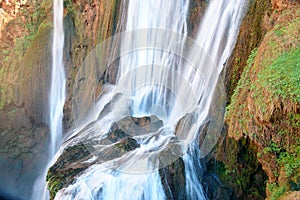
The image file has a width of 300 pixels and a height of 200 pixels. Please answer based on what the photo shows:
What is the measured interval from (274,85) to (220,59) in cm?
200

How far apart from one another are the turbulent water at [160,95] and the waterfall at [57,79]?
57 millimetres

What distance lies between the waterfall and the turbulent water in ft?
0.19

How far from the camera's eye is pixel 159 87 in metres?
7.91

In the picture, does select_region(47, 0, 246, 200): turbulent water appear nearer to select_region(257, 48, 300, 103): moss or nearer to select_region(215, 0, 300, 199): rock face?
select_region(215, 0, 300, 199): rock face

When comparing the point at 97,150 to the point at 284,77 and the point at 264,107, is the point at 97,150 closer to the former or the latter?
the point at 264,107

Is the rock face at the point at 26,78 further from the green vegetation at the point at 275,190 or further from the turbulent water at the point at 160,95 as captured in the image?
the green vegetation at the point at 275,190

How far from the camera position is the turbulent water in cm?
561

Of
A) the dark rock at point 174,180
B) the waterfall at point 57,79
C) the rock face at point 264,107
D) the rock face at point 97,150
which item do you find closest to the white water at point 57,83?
the waterfall at point 57,79

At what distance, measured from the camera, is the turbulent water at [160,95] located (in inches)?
221

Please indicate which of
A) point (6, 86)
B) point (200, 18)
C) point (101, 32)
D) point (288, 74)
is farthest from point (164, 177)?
point (6, 86)

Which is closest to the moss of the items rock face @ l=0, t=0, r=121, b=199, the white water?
rock face @ l=0, t=0, r=121, b=199

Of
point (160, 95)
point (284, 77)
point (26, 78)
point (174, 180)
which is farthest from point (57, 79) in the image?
point (284, 77)

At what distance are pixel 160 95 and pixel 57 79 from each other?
11.4 ft

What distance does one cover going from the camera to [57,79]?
10.1 m
